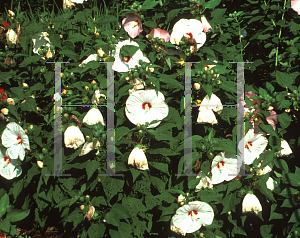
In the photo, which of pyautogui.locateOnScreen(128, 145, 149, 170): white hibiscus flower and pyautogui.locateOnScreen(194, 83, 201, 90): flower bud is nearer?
pyautogui.locateOnScreen(128, 145, 149, 170): white hibiscus flower

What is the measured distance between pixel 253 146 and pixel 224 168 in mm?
288

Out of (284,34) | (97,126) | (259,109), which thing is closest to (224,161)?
(259,109)

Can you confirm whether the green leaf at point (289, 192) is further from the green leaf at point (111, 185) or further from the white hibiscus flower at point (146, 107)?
the green leaf at point (111, 185)

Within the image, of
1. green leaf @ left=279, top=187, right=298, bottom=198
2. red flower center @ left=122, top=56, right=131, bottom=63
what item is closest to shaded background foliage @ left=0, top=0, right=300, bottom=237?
green leaf @ left=279, top=187, right=298, bottom=198

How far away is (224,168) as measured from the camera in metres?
1.96

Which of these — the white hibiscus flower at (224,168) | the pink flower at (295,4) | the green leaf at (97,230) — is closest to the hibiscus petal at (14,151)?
the green leaf at (97,230)

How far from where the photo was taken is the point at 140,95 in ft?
5.97

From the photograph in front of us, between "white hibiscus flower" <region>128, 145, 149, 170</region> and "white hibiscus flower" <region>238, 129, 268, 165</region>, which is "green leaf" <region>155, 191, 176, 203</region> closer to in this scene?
"white hibiscus flower" <region>128, 145, 149, 170</region>

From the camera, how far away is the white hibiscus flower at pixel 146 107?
1824 mm

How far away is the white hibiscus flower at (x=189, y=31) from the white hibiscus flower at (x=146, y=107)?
0.46 m

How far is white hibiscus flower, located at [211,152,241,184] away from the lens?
1926 mm

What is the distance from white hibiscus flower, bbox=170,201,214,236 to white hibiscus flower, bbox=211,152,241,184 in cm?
19

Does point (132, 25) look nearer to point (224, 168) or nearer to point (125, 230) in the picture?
point (224, 168)

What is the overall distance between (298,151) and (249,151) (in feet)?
1.55
